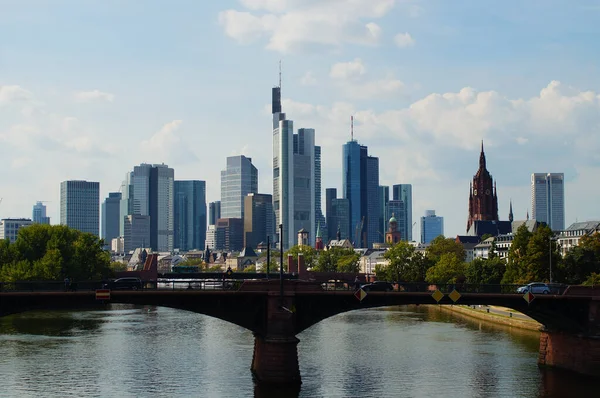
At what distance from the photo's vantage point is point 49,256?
16775 centimetres

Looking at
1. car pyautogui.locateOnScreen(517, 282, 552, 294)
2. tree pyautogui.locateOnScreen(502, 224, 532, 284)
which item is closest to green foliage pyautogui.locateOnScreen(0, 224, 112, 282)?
tree pyautogui.locateOnScreen(502, 224, 532, 284)

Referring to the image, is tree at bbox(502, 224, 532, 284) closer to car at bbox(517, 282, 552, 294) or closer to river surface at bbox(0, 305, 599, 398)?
river surface at bbox(0, 305, 599, 398)

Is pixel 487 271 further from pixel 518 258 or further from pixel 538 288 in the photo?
pixel 538 288

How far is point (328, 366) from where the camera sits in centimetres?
9112

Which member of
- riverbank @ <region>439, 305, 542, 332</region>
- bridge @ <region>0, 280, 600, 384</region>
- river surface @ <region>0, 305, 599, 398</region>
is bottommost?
river surface @ <region>0, 305, 599, 398</region>

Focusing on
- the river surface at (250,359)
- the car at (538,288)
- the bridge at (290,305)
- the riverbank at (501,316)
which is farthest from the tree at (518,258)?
the bridge at (290,305)

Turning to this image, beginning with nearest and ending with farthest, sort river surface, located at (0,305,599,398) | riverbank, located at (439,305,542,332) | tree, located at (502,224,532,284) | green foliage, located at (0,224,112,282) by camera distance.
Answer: river surface, located at (0,305,599,398)
riverbank, located at (439,305,542,332)
tree, located at (502,224,532,284)
green foliage, located at (0,224,112,282)

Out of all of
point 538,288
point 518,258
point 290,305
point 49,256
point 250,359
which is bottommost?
point 250,359

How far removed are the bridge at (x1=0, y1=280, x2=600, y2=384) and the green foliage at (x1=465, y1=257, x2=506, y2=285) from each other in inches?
3232

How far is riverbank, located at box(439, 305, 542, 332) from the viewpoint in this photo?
12419 cm

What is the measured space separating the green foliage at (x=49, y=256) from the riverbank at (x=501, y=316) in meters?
69.1

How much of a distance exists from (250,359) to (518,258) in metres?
69.9

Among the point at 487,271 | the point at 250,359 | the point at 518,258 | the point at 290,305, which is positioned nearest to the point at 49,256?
the point at 487,271

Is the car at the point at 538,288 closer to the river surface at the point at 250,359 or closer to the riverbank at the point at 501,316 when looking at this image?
the river surface at the point at 250,359
